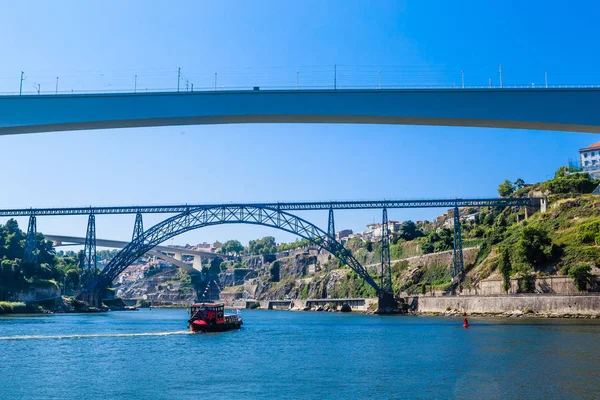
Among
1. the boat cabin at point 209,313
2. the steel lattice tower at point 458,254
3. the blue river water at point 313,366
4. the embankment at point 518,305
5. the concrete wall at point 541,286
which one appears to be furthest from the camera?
the steel lattice tower at point 458,254

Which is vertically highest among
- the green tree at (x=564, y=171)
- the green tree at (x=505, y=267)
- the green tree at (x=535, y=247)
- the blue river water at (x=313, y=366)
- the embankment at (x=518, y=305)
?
the green tree at (x=564, y=171)

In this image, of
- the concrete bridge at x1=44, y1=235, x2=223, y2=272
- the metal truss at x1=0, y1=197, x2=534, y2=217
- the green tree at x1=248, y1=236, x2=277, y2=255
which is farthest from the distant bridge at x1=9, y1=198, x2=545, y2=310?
the green tree at x1=248, y1=236, x2=277, y2=255

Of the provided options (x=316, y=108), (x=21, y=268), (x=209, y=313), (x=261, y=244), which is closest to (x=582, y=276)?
(x=209, y=313)

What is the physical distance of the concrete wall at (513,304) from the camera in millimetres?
40250

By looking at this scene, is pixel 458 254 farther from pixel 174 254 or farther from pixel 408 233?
pixel 174 254

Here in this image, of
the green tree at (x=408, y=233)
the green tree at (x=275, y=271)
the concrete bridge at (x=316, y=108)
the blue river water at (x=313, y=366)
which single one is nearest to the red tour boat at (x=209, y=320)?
the blue river water at (x=313, y=366)

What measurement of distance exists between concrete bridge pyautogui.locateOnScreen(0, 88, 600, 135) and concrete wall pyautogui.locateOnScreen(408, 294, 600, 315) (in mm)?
31935

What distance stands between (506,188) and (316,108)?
234 ft

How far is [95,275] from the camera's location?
222 ft

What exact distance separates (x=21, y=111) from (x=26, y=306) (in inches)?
2267

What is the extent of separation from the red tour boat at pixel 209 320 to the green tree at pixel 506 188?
47856 millimetres

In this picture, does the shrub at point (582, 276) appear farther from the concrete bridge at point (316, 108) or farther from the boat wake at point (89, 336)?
the concrete bridge at point (316, 108)

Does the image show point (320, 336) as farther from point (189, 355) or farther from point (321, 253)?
point (321, 253)

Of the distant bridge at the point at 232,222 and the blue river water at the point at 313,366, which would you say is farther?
the distant bridge at the point at 232,222
